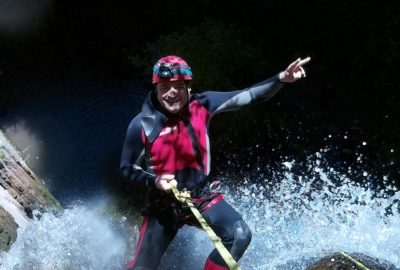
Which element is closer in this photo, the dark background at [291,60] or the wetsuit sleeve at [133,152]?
the wetsuit sleeve at [133,152]

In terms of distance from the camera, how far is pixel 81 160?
9.25 meters

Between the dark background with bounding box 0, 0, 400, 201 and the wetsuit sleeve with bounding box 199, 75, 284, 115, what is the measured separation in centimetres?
368

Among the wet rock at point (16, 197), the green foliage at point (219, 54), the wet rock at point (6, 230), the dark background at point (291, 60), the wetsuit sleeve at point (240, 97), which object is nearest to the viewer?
the wetsuit sleeve at point (240, 97)

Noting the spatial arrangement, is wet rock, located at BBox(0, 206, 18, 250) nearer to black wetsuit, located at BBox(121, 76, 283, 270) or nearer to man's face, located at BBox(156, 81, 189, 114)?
black wetsuit, located at BBox(121, 76, 283, 270)

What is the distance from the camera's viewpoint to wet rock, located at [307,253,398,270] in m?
3.88

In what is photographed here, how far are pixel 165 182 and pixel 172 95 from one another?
2.14ft

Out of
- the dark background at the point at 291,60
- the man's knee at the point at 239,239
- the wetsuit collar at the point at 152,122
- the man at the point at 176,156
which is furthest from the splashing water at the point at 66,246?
the man's knee at the point at 239,239

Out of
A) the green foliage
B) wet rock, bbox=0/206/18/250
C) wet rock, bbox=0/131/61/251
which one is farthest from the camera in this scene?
the green foliage

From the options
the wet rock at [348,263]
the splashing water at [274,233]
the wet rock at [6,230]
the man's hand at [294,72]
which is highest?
the man's hand at [294,72]

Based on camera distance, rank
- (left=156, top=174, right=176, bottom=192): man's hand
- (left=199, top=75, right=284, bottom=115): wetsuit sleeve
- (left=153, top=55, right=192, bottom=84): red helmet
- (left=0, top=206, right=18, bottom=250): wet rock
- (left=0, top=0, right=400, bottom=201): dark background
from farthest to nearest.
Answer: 1. (left=0, top=0, right=400, bottom=201): dark background
2. (left=0, top=206, right=18, bottom=250): wet rock
3. (left=199, top=75, right=284, bottom=115): wetsuit sleeve
4. (left=153, top=55, right=192, bottom=84): red helmet
5. (left=156, top=174, right=176, bottom=192): man's hand

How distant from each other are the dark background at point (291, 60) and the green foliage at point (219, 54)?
16 millimetres

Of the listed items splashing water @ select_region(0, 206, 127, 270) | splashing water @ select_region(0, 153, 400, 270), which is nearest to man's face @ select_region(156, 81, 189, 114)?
splashing water @ select_region(0, 153, 400, 270)

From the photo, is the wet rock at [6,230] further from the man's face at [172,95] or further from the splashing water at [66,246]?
the man's face at [172,95]

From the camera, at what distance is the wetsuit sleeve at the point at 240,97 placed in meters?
3.88
